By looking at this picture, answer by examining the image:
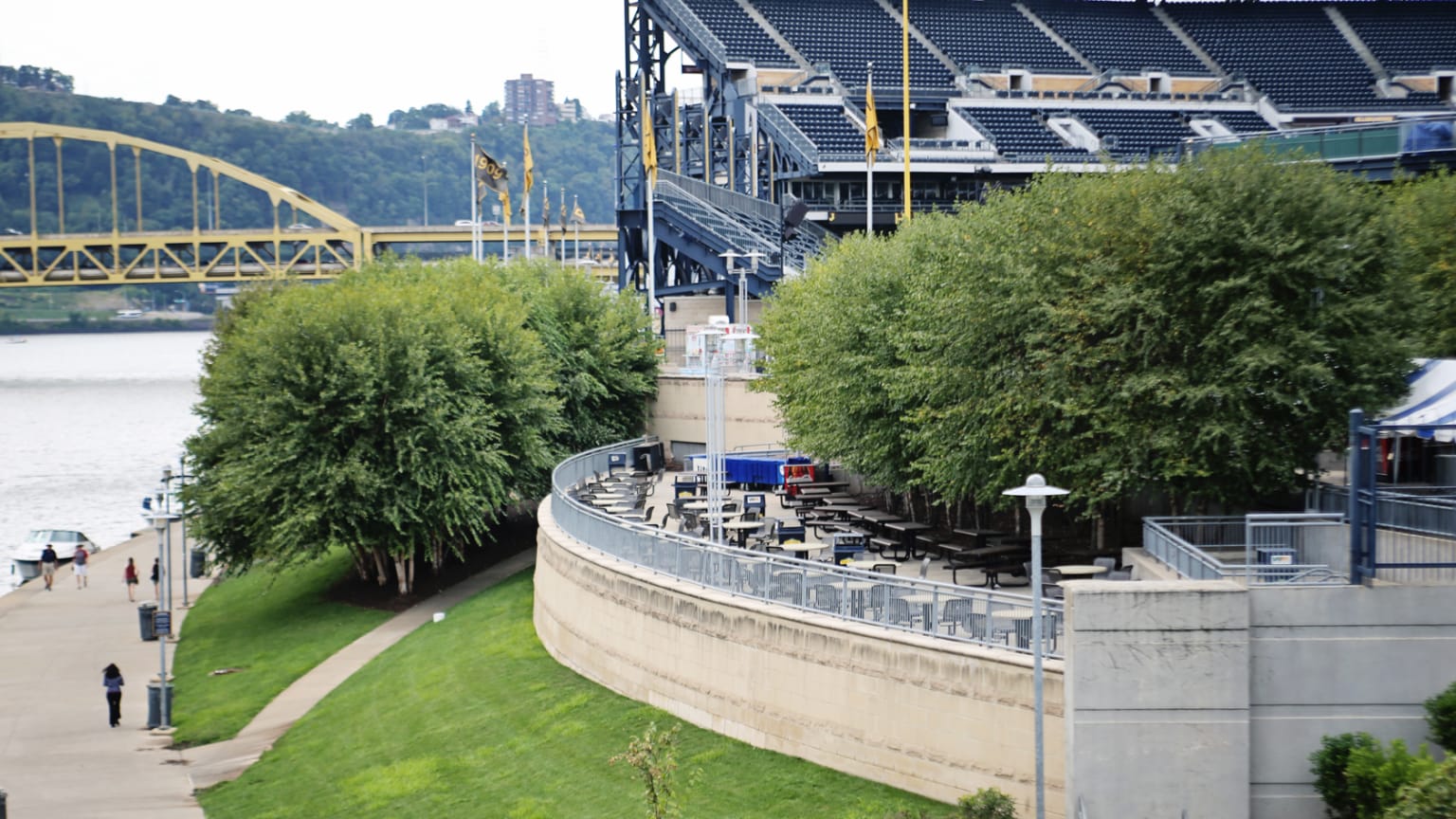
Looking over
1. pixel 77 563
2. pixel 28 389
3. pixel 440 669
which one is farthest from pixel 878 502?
pixel 28 389

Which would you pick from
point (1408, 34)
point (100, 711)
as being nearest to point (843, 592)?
point (100, 711)

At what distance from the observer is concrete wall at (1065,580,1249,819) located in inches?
727

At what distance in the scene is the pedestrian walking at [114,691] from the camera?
33406mm

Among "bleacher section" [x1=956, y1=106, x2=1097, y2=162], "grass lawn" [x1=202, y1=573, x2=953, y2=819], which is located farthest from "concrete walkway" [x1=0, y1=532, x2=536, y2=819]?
"bleacher section" [x1=956, y1=106, x2=1097, y2=162]

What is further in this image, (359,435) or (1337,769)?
(359,435)

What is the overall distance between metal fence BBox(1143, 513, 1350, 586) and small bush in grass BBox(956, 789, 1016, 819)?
3.56 metres

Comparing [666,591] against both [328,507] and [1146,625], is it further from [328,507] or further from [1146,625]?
[328,507]

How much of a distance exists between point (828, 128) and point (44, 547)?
127ft

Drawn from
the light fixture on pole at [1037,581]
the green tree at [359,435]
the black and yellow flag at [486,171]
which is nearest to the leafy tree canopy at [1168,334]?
the light fixture on pole at [1037,581]

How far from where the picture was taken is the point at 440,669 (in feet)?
107

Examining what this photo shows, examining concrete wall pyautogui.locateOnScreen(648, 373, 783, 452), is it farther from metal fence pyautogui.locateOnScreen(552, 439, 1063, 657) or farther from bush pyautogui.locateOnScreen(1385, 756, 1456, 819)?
bush pyautogui.locateOnScreen(1385, 756, 1456, 819)

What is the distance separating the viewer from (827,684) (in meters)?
22.0

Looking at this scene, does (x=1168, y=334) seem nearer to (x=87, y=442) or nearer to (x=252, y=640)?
(x=252, y=640)

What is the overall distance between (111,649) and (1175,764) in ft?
102
